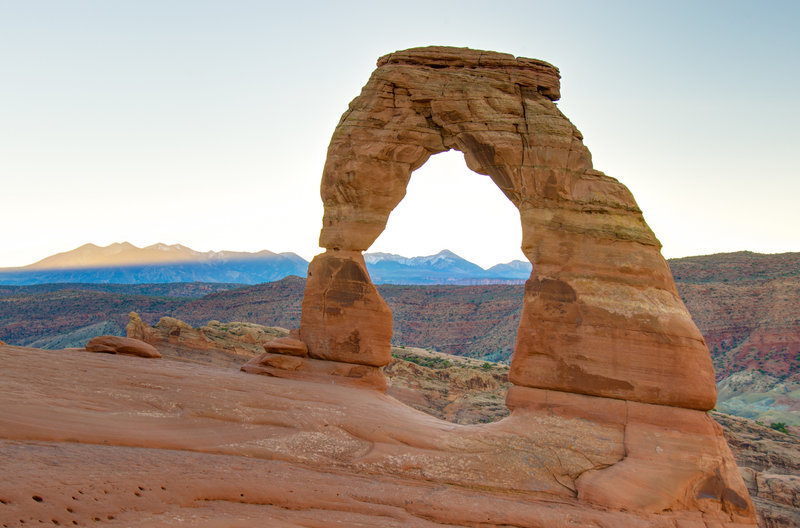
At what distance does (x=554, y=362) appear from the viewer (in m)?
13.6

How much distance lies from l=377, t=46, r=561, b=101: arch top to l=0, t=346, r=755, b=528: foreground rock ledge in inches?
309

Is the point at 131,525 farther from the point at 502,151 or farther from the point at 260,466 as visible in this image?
the point at 502,151

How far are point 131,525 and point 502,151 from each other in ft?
37.7

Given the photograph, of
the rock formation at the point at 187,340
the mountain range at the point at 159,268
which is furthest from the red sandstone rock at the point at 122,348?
the mountain range at the point at 159,268

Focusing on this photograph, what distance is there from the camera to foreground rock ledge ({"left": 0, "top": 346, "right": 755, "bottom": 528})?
810 cm

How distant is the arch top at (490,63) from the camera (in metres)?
16.3

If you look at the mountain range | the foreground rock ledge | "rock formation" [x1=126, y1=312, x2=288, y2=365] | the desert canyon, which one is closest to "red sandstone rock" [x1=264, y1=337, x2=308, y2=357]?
the desert canyon

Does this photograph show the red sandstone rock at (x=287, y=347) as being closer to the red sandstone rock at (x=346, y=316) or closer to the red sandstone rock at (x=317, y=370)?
the red sandstone rock at (x=317, y=370)

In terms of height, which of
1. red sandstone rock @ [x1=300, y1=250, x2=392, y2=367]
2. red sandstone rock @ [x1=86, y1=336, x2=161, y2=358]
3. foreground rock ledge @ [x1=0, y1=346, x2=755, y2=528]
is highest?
red sandstone rock @ [x1=300, y1=250, x2=392, y2=367]

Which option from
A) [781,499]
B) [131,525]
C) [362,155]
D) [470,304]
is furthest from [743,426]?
[470,304]

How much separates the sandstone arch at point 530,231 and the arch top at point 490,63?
4 centimetres

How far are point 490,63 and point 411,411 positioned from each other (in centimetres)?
912

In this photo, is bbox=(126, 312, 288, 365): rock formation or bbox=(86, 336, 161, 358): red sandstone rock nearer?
bbox=(86, 336, 161, 358): red sandstone rock

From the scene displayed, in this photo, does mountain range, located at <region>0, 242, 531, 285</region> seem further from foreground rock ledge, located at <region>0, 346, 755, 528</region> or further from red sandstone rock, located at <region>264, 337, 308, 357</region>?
foreground rock ledge, located at <region>0, 346, 755, 528</region>
